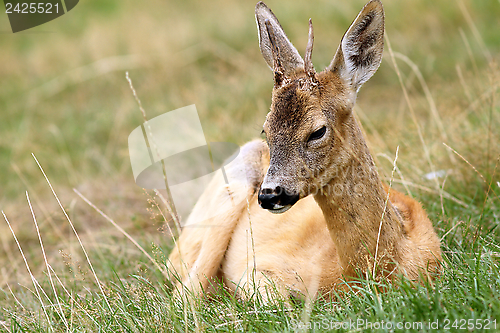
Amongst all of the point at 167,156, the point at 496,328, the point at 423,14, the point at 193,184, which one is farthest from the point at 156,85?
the point at 496,328

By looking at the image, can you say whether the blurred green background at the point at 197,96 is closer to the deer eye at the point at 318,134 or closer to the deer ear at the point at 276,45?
the deer eye at the point at 318,134

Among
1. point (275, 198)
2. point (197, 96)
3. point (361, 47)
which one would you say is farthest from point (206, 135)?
point (275, 198)

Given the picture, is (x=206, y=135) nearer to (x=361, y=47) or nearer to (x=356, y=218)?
(x=361, y=47)

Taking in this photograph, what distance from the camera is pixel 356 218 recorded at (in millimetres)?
2723

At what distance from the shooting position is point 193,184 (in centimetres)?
541

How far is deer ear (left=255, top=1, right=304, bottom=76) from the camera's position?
2.77m

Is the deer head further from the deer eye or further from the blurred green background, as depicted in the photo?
the blurred green background

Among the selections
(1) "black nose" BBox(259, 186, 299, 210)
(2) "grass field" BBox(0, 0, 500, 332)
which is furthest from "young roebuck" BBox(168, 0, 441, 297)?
(2) "grass field" BBox(0, 0, 500, 332)

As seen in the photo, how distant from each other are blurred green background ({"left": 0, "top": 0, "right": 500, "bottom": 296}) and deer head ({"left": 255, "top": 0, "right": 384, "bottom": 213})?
1.14 metres

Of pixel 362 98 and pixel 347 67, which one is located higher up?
pixel 347 67

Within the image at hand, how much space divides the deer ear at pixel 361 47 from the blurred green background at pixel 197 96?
1167mm

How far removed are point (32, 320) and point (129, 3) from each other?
12.0 metres

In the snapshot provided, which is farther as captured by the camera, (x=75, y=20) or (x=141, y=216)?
(x=75, y=20)

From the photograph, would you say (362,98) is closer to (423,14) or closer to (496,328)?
(423,14)
